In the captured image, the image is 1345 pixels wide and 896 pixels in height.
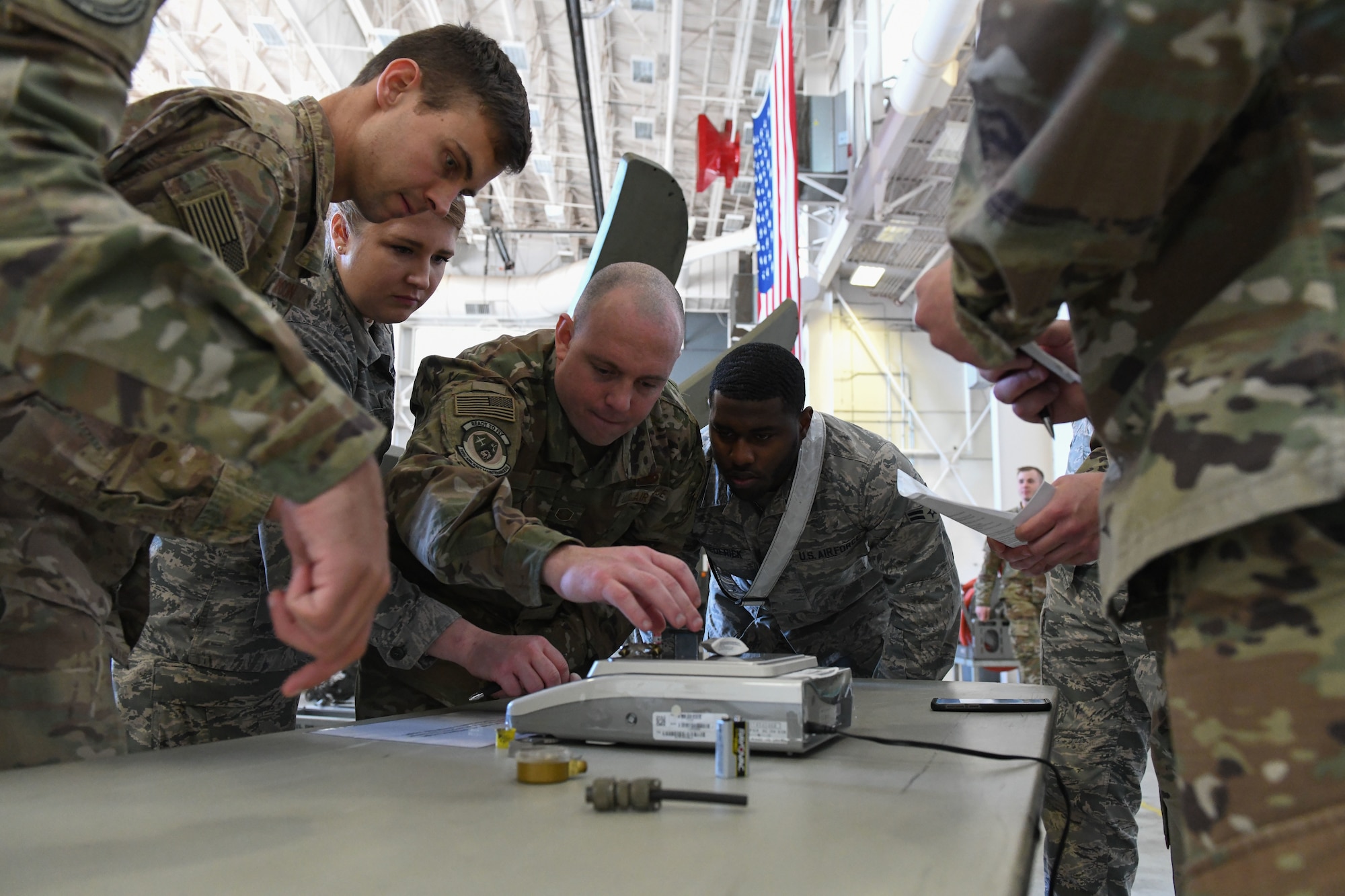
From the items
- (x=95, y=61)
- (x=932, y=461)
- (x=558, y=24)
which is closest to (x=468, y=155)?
(x=95, y=61)

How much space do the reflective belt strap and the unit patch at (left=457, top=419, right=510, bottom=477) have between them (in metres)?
0.71

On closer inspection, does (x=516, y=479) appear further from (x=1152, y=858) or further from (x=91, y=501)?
(x=1152, y=858)

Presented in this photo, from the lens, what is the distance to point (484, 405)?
1807 millimetres

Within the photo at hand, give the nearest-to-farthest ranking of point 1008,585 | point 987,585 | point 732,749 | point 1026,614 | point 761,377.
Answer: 1. point 732,749
2. point 761,377
3. point 1026,614
4. point 1008,585
5. point 987,585

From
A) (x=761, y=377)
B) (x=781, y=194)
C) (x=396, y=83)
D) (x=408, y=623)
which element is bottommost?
(x=408, y=623)

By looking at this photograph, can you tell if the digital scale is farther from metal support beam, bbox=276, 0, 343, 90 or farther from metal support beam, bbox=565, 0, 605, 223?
metal support beam, bbox=276, 0, 343, 90

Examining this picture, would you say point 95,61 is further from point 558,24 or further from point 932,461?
point 932,461

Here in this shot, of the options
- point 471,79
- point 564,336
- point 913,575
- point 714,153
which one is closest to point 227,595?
point 564,336

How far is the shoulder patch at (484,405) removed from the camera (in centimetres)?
178

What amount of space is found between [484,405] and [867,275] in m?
9.49

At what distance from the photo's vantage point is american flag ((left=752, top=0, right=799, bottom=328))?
15.9 feet

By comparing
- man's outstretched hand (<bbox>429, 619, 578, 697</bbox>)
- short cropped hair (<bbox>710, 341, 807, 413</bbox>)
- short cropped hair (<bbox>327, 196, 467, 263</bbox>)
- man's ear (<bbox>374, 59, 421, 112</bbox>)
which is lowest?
man's outstretched hand (<bbox>429, 619, 578, 697</bbox>)

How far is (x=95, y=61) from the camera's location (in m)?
0.63

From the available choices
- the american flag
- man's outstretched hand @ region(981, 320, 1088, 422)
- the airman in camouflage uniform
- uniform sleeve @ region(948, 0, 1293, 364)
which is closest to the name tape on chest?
man's outstretched hand @ region(981, 320, 1088, 422)
